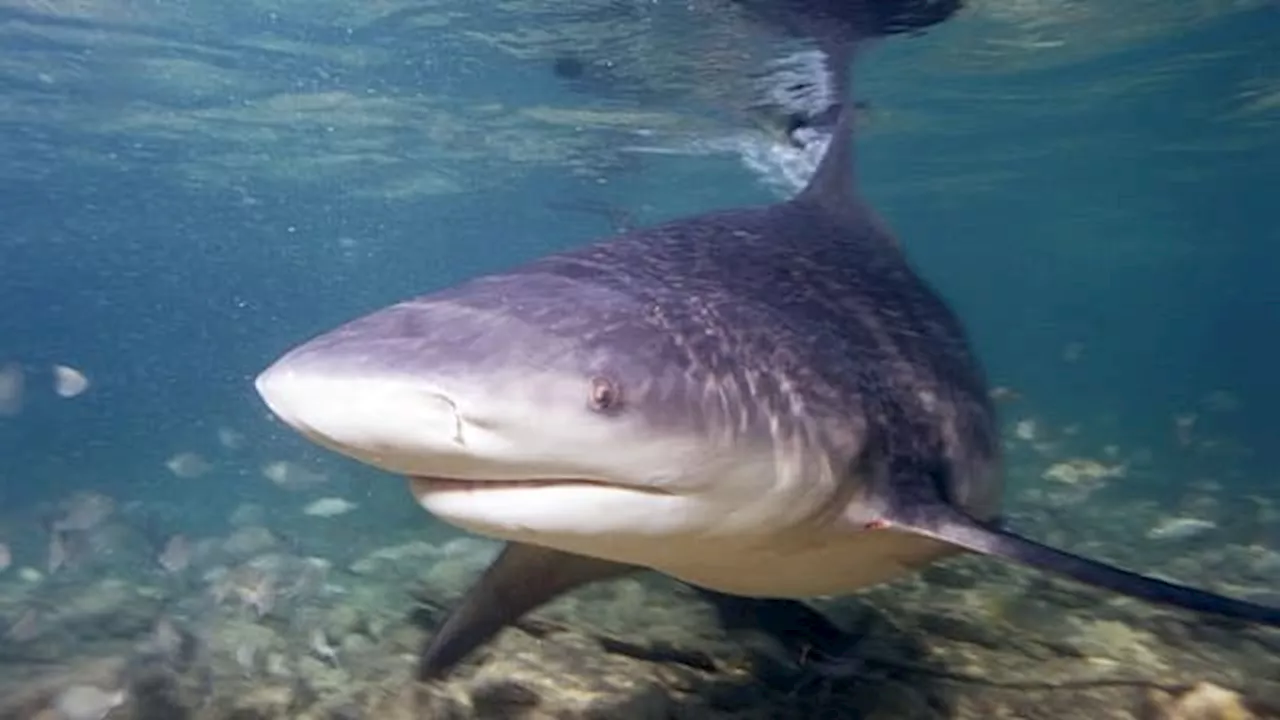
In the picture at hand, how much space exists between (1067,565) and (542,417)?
180cm

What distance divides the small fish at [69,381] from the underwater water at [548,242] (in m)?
0.05

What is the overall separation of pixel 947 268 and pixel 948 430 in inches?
3066

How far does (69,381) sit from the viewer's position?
12.8 meters

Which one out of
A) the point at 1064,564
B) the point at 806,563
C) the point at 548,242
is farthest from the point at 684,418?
the point at 548,242

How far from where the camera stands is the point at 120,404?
78.1 metres

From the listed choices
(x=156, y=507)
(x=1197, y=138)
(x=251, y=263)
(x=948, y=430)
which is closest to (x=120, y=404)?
(x=251, y=263)

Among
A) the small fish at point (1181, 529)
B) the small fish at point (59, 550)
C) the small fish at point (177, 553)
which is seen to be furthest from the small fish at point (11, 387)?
the small fish at point (1181, 529)

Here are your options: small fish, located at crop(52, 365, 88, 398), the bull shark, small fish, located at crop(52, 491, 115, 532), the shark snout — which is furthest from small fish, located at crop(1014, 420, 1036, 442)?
the shark snout

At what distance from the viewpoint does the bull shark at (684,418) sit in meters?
2.54

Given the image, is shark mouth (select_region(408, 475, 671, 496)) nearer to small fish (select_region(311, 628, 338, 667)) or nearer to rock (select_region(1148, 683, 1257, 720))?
rock (select_region(1148, 683, 1257, 720))

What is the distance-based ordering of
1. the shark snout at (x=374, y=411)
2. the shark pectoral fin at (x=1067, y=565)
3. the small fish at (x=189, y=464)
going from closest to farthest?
the shark snout at (x=374, y=411), the shark pectoral fin at (x=1067, y=565), the small fish at (x=189, y=464)

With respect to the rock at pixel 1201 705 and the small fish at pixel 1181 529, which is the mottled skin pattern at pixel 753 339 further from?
the small fish at pixel 1181 529

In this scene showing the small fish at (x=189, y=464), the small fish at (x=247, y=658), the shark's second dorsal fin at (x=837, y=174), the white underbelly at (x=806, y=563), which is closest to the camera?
the white underbelly at (x=806, y=563)

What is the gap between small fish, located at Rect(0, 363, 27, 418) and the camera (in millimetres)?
13125
